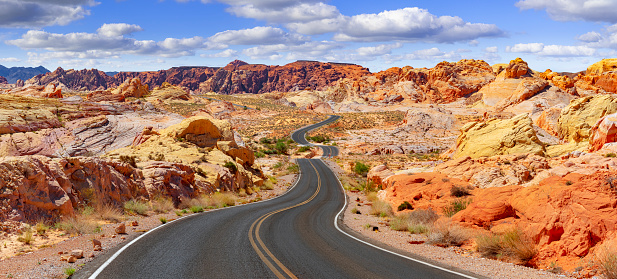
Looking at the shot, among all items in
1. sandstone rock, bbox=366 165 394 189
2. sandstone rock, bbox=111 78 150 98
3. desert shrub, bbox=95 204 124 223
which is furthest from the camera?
sandstone rock, bbox=111 78 150 98

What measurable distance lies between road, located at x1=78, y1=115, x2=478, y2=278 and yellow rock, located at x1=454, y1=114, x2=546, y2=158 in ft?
63.5

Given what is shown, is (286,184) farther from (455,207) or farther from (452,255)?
(452,255)

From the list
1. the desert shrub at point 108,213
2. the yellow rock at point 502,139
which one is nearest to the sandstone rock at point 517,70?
the yellow rock at point 502,139

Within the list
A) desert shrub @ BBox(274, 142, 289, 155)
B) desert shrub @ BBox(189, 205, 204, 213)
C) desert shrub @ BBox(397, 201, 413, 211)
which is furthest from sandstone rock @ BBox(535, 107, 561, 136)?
desert shrub @ BBox(189, 205, 204, 213)

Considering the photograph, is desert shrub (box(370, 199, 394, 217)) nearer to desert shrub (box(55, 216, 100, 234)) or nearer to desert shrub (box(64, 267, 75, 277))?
desert shrub (box(55, 216, 100, 234))

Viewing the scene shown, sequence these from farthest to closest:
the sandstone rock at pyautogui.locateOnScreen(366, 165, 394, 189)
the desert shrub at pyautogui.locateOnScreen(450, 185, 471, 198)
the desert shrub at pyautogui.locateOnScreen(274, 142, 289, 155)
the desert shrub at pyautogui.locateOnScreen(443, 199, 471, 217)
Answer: the desert shrub at pyautogui.locateOnScreen(274, 142, 289, 155) < the sandstone rock at pyautogui.locateOnScreen(366, 165, 394, 189) < the desert shrub at pyautogui.locateOnScreen(450, 185, 471, 198) < the desert shrub at pyautogui.locateOnScreen(443, 199, 471, 217)

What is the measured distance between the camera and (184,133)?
31500 mm

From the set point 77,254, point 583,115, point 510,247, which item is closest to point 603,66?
point 583,115

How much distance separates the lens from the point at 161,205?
17141mm

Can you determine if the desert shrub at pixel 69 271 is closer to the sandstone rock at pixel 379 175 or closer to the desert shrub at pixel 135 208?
the desert shrub at pixel 135 208

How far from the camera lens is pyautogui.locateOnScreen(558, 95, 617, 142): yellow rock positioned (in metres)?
29.1

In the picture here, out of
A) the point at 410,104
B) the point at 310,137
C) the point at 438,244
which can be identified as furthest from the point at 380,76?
the point at 438,244

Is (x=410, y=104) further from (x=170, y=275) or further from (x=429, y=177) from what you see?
(x=170, y=275)

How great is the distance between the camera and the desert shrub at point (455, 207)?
54.3 ft
